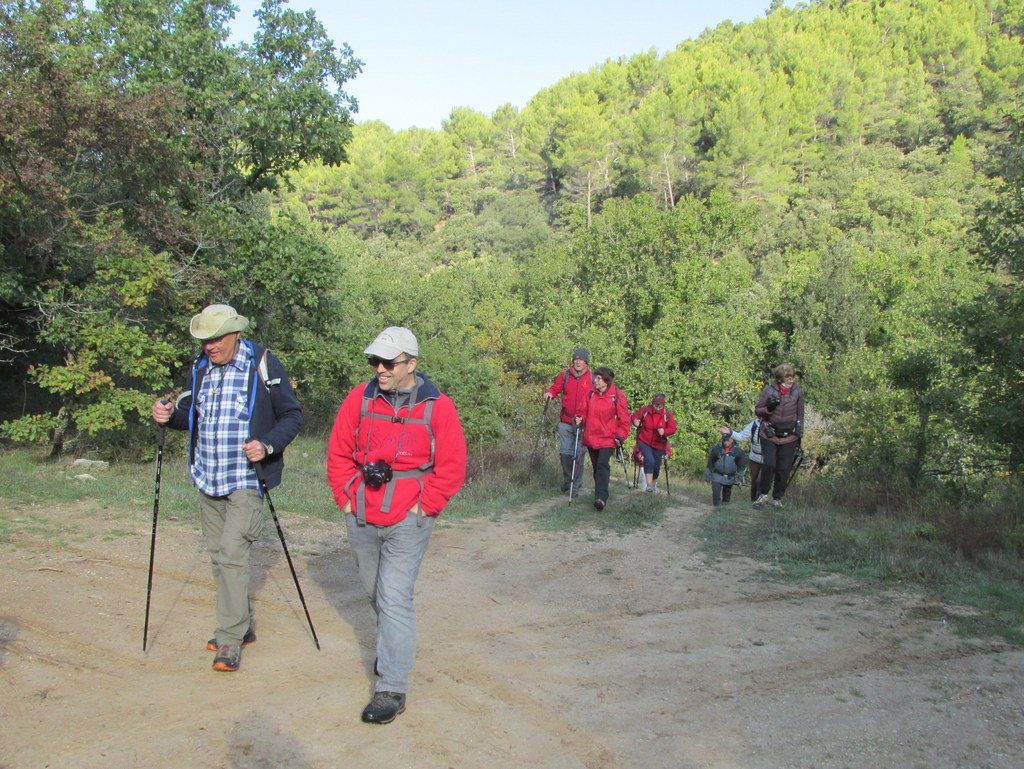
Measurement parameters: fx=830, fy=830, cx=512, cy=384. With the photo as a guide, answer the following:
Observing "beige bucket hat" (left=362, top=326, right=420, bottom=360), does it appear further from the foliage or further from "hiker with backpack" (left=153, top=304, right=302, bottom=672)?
the foliage

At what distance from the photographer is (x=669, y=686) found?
466 centimetres

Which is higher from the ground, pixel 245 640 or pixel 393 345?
pixel 393 345

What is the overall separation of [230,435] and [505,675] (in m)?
2.06

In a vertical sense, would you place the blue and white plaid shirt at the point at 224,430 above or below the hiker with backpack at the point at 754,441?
above

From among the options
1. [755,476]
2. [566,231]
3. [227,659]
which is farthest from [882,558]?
[566,231]

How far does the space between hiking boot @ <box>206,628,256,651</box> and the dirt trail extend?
0.35 feet

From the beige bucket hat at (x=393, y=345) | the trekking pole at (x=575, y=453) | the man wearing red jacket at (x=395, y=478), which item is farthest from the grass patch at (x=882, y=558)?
the beige bucket hat at (x=393, y=345)

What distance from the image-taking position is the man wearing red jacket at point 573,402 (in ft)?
34.8

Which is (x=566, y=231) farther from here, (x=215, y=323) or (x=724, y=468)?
(x=215, y=323)

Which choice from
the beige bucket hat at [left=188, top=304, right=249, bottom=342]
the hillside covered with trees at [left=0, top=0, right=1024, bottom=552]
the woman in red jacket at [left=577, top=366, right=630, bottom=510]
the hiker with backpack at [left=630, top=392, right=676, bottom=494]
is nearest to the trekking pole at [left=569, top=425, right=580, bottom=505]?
the woman in red jacket at [left=577, top=366, right=630, bottom=510]

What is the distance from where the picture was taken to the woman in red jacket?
33.3 feet

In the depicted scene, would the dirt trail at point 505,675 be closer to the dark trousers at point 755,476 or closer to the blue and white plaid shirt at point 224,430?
the blue and white plaid shirt at point 224,430

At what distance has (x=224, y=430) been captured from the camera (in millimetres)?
4605

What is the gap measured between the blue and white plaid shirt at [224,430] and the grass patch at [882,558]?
4.72 metres
